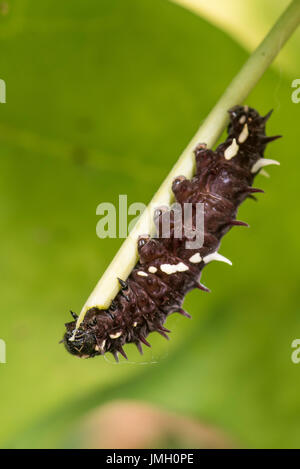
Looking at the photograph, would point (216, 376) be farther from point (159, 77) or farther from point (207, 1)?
point (207, 1)

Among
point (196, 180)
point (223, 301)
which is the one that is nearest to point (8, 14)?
point (196, 180)

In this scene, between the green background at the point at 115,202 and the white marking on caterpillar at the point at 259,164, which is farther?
the green background at the point at 115,202

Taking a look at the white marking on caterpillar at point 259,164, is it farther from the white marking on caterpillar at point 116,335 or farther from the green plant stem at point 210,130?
the white marking on caterpillar at point 116,335

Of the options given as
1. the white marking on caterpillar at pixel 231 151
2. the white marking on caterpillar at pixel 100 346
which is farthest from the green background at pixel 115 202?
the white marking on caterpillar at pixel 100 346

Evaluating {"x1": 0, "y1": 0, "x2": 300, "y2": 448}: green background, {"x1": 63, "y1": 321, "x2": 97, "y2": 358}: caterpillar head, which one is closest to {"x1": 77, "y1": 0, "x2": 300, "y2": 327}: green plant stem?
{"x1": 63, "y1": 321, "x2": 97, "y2": 358}: caterpillar head

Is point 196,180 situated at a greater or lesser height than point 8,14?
lesser

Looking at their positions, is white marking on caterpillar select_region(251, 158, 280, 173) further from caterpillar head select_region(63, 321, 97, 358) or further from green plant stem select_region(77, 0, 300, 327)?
caterpillar head select_region(63, 321, 97, 358)
